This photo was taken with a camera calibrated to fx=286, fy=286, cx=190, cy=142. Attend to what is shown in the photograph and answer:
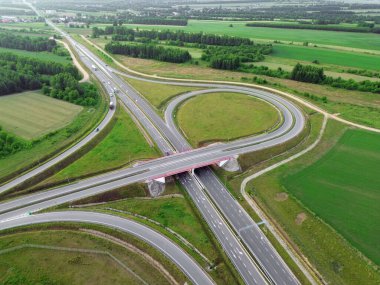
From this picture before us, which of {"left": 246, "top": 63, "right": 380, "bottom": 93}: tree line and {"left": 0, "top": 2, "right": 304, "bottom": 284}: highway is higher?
{"left": 246, "top": 63, "right": 380, "bottom": 93}: tree line

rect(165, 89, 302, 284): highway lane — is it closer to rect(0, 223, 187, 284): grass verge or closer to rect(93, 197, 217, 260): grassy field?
rect(93, 197, 217, 260): grassy field

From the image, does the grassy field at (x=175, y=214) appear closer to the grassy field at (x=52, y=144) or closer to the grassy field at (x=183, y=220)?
the grassy field at (x=183, y=220)

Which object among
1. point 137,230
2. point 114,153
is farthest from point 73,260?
point 114,153

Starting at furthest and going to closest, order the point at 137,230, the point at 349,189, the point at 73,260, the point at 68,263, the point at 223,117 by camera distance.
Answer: the point at 223,117
the point at 349,189
the point at 137,230
the point at 73,260
the point at 68,263

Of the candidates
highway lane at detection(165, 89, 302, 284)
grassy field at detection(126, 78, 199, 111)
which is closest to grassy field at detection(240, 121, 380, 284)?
highway lane at detection(165, 89, 302, 284)

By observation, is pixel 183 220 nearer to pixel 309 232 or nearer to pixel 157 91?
pixel 309 232
